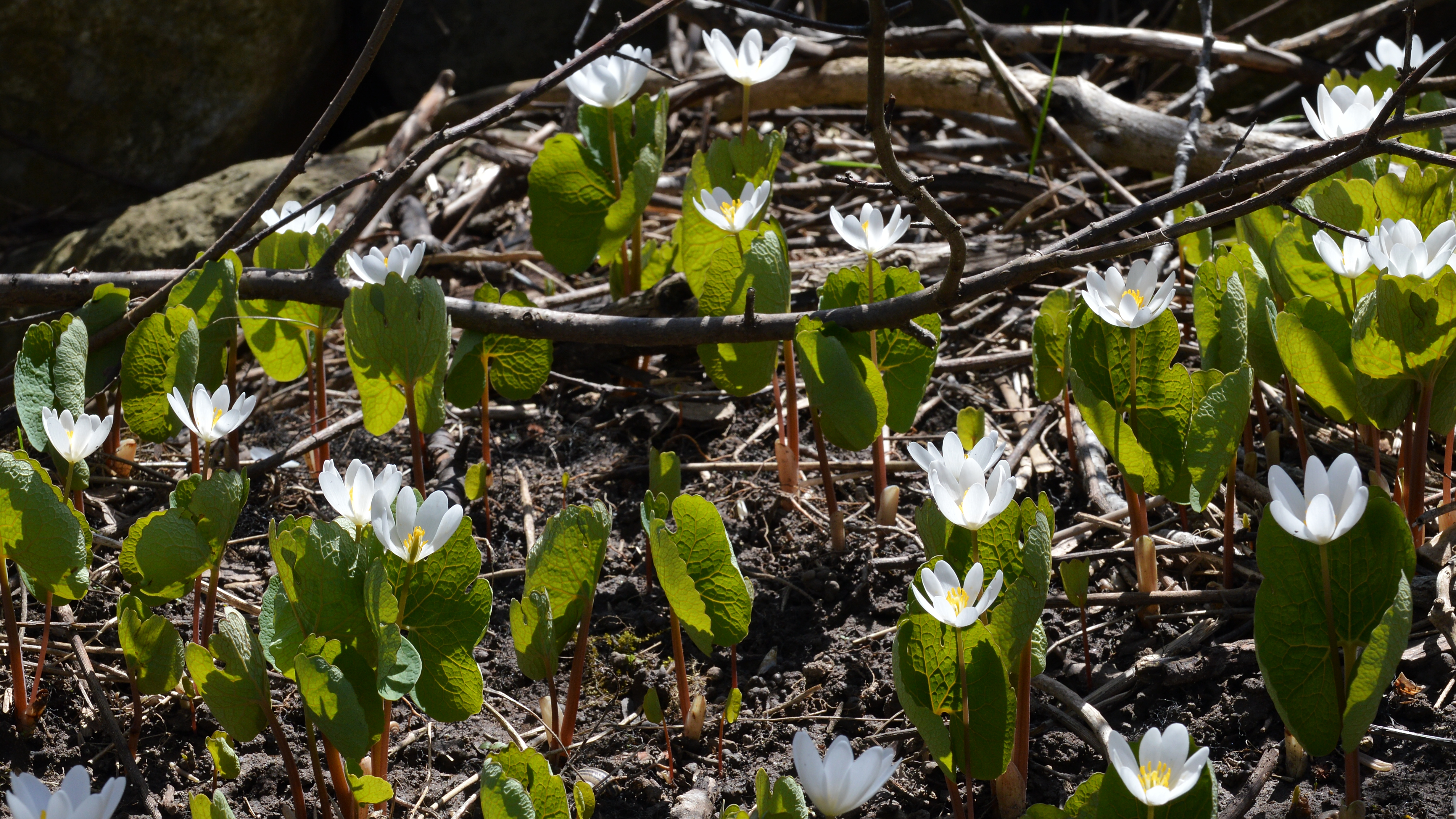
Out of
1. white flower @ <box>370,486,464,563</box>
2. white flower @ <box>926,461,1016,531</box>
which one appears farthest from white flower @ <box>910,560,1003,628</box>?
white flower @ <box>370,486,464,563</box>

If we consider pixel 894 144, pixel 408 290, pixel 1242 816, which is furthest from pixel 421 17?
pixel 1242 816

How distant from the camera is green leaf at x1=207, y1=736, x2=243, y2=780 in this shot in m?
1.37

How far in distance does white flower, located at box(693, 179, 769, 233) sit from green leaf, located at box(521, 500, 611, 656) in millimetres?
742

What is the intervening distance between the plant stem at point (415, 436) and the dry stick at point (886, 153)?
0.89 meters

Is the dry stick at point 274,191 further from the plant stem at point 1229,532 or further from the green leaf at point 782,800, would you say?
the plant stem at point 1229,532

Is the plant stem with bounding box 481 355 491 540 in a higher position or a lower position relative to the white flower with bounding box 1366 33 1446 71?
lower

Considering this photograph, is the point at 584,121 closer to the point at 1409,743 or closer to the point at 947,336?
the point at 947,336

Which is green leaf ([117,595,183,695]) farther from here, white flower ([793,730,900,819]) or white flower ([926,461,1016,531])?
white flower ([926,461,1016,531])

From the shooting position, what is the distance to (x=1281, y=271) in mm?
1858

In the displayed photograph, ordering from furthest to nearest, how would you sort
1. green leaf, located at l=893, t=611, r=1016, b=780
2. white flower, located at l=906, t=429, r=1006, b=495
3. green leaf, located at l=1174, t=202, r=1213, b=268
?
green leaf, located at l=1174, t=202, r=1213, b=268, white flower, located at l=906, t=429, r=1006, b=495, green leaf, located at l=893, t=611, r=1016, b=780

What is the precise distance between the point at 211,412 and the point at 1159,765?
4.59ft

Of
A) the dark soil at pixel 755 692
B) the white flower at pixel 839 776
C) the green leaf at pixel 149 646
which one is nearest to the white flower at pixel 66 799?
the green leaf at pixel 149 646

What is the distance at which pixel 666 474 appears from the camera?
5.62 feet

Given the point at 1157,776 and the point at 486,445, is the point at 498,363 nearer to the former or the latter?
the point at 486,445
